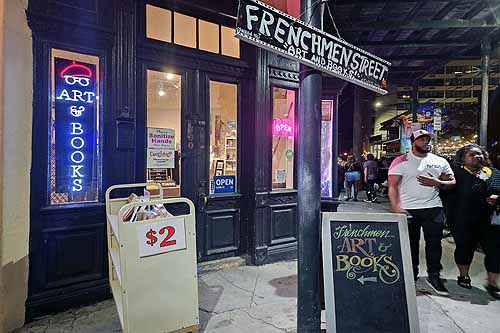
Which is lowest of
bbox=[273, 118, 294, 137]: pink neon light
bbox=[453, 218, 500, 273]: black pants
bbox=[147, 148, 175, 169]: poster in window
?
bbox=[453, 218, 500, 273]: black pants

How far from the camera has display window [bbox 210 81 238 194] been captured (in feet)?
17.0

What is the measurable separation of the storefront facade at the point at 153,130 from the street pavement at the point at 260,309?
0.31 metres

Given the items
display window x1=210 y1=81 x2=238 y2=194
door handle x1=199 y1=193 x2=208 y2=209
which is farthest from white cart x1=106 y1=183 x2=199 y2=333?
display window x1=210 y1=81 x2=238 y2=194

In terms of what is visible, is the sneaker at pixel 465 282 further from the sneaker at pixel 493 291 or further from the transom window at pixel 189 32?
the transom window at pixel 189 32

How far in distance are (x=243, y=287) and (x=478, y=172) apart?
329cm

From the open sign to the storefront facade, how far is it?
2 cm

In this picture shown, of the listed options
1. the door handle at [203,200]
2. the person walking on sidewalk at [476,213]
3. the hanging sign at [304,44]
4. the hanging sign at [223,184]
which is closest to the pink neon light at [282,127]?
the hanging sign at [223,184]

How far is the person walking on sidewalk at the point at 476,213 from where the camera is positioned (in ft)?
14.0

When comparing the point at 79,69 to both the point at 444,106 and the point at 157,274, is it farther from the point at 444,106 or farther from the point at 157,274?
the point at 444,106

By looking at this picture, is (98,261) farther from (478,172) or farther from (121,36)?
(478,172)

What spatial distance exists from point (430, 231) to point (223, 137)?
308 cm

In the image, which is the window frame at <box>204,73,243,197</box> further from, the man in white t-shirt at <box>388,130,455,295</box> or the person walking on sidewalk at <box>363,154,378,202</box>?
the person walking on sidewalk at <box>363,154,378,202</box>

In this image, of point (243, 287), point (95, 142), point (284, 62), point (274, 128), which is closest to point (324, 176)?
point (274, 128)

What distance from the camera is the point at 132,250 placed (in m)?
2.80
